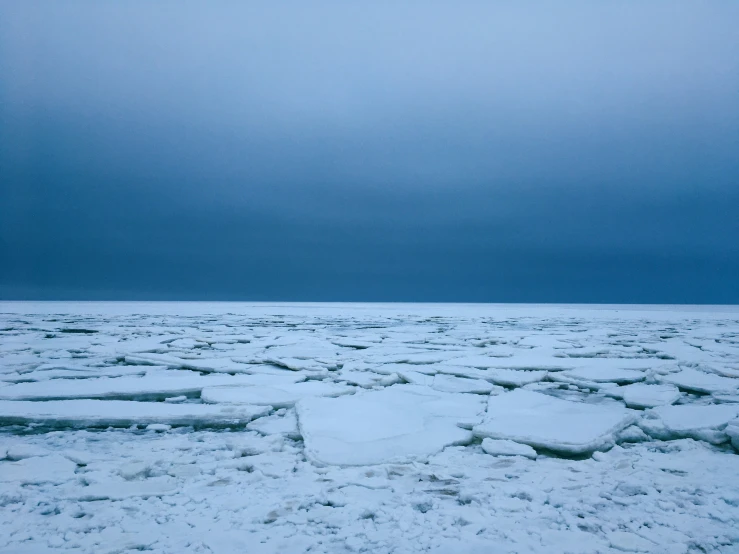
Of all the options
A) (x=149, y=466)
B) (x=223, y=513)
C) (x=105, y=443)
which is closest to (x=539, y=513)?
(x=223, y=513)

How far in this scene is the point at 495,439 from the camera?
5.70 feet

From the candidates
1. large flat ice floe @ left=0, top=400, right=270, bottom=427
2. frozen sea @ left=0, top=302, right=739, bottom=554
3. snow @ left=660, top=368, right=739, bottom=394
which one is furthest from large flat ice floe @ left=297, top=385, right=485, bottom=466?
A: snow @ left=660, top=368, right=739, bottom=394

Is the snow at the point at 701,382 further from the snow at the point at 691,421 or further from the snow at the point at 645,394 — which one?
the snow at the point at 691,421

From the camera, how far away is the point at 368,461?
59.6 inches

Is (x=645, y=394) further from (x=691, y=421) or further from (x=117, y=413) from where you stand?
(x=117, y=413)

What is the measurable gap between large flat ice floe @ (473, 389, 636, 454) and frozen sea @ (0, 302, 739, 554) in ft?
0.03

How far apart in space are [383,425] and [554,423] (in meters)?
0.66

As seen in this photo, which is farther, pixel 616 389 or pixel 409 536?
pixel 616 389

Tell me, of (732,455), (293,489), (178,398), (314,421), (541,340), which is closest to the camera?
(293,489)

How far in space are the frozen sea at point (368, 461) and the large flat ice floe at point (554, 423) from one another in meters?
0.01

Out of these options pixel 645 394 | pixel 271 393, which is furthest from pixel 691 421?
pixel 271 393

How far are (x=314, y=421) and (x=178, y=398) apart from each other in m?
0.90

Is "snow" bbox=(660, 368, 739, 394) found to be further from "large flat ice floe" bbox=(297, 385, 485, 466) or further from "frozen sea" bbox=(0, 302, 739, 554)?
"large flat ice floe" bbox=(297, 385, 485, 466)

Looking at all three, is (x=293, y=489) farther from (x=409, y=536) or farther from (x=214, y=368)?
(x=214, y=368)
